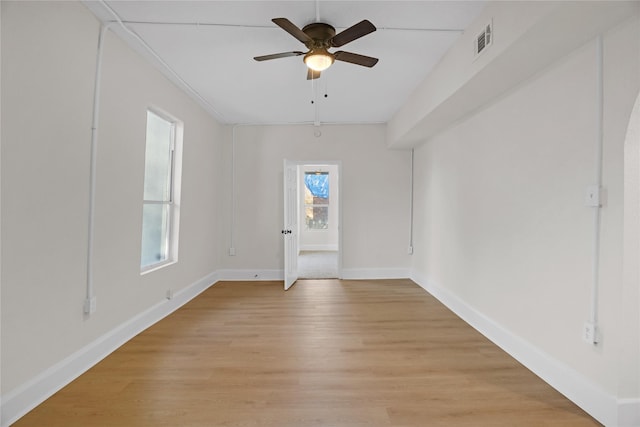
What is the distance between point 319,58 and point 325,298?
295 centimetres

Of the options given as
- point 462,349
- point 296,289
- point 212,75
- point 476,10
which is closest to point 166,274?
point 296,289

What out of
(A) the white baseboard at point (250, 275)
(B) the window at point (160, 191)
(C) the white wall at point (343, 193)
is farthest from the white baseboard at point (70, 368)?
(C) the white wall at point (343, 193)

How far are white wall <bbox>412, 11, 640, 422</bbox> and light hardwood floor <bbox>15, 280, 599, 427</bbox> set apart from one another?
0.35m

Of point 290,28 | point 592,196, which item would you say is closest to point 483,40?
point 592,196

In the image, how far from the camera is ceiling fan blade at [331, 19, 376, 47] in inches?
77.5

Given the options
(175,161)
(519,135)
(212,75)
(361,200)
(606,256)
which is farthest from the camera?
(361,200)

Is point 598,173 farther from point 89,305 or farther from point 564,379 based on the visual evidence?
point 89,305

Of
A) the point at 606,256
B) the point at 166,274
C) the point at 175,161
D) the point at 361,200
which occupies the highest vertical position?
the point at 175,161

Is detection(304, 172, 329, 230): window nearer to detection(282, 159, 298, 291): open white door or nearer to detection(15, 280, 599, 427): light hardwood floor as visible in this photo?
detection(282, 159, 298, 291): open white door

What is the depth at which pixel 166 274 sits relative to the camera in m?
3.42

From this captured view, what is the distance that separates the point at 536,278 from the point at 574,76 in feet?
4.61

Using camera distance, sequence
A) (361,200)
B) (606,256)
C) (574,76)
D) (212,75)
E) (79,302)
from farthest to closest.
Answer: (361,200) < (212,75) < (79,302) < (574,76) < (606,256)

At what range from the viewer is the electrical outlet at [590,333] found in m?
1.76

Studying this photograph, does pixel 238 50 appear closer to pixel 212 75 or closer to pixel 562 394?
pixel 212 75
